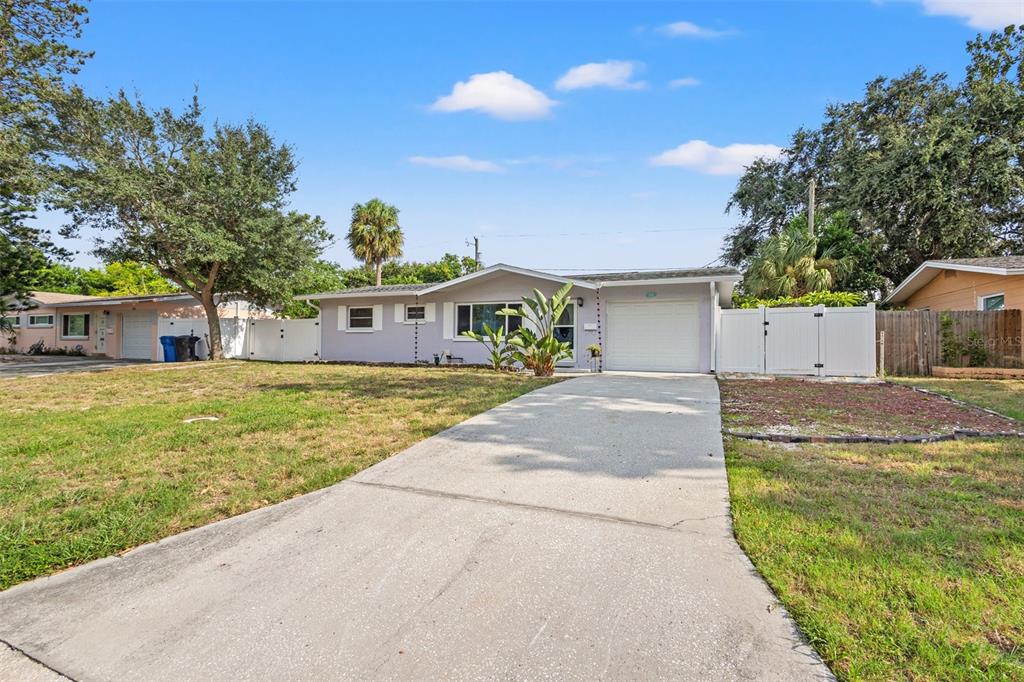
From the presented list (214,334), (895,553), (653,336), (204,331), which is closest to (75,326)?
(204,331)

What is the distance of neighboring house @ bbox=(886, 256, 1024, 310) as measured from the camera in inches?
492

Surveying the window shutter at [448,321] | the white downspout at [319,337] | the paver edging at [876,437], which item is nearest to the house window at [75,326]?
the white downspout at [319,337]

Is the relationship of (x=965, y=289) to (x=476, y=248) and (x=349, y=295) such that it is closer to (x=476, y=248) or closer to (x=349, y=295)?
(x=349, y=295)

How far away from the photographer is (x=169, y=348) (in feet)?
63.7

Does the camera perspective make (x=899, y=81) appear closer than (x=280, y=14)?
No

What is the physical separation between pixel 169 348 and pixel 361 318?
27.5 ft

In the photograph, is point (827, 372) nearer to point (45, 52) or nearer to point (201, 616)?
point (201, 616)

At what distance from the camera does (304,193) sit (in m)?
18.0

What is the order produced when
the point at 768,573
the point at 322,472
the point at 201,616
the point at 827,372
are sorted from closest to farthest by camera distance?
the point at 201,616 → the point at 768,573 → the point at 322,472 → the point at 827,372

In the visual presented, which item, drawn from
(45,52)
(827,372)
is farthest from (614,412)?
(45,52)

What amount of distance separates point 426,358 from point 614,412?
1031cm

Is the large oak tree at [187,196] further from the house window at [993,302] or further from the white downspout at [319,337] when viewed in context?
the house window at [993,302]

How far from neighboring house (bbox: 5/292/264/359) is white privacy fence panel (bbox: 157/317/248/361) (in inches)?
8.4

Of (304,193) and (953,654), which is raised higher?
(304,193)
